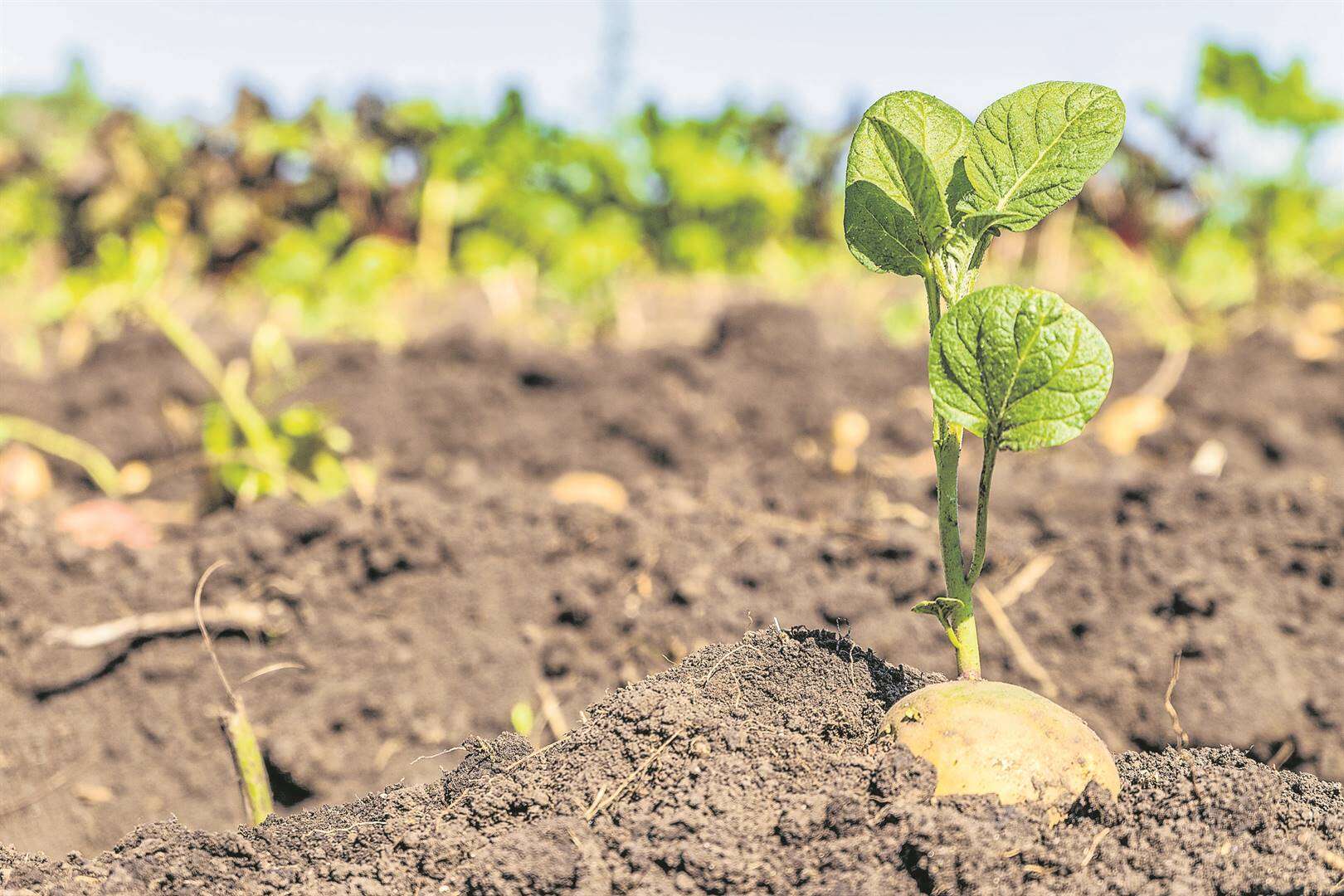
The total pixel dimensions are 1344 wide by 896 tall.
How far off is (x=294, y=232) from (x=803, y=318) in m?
3.88

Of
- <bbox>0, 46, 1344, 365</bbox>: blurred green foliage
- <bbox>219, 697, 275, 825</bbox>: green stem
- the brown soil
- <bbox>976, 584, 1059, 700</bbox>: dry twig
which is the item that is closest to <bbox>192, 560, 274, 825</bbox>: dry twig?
<bbox>219, 697, 275, 825</bbox>: green stem

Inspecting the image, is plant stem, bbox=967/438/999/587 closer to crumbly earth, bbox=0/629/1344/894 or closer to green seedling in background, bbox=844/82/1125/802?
green seedling in background, bbox=844/82/1125/802

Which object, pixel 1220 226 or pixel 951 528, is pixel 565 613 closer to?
pixel 951 528

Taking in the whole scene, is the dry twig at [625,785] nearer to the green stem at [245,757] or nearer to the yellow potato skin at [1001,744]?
the yellow potato skin at [1001,744]

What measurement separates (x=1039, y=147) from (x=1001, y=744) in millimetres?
683

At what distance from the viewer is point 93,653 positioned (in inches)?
90.4

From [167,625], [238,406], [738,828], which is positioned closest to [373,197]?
[238,406]

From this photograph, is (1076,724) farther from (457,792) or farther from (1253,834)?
(457,792)

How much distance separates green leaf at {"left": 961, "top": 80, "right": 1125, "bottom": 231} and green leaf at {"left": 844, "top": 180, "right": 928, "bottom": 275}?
7 centimetres

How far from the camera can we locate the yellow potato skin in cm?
118

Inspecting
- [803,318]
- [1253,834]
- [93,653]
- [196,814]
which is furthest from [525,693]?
[803,318]

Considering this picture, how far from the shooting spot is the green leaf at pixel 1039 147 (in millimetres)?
1286

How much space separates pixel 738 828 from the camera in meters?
1.16

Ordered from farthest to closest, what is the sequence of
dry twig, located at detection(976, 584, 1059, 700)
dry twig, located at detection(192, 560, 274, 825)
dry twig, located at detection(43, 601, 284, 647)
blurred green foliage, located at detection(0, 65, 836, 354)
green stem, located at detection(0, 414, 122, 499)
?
1. blurred green foliage, located at detection(0, 65, 836, 354)
2. green stem, located at detection(0, 414, 122, 499)
3. dry twig, located at detection(43, 601, 284, 647)
4. dry twig, located at detection(976, 584, 1059, 700)
5. dry twig, located at detection(192, 560, 274, 825)
